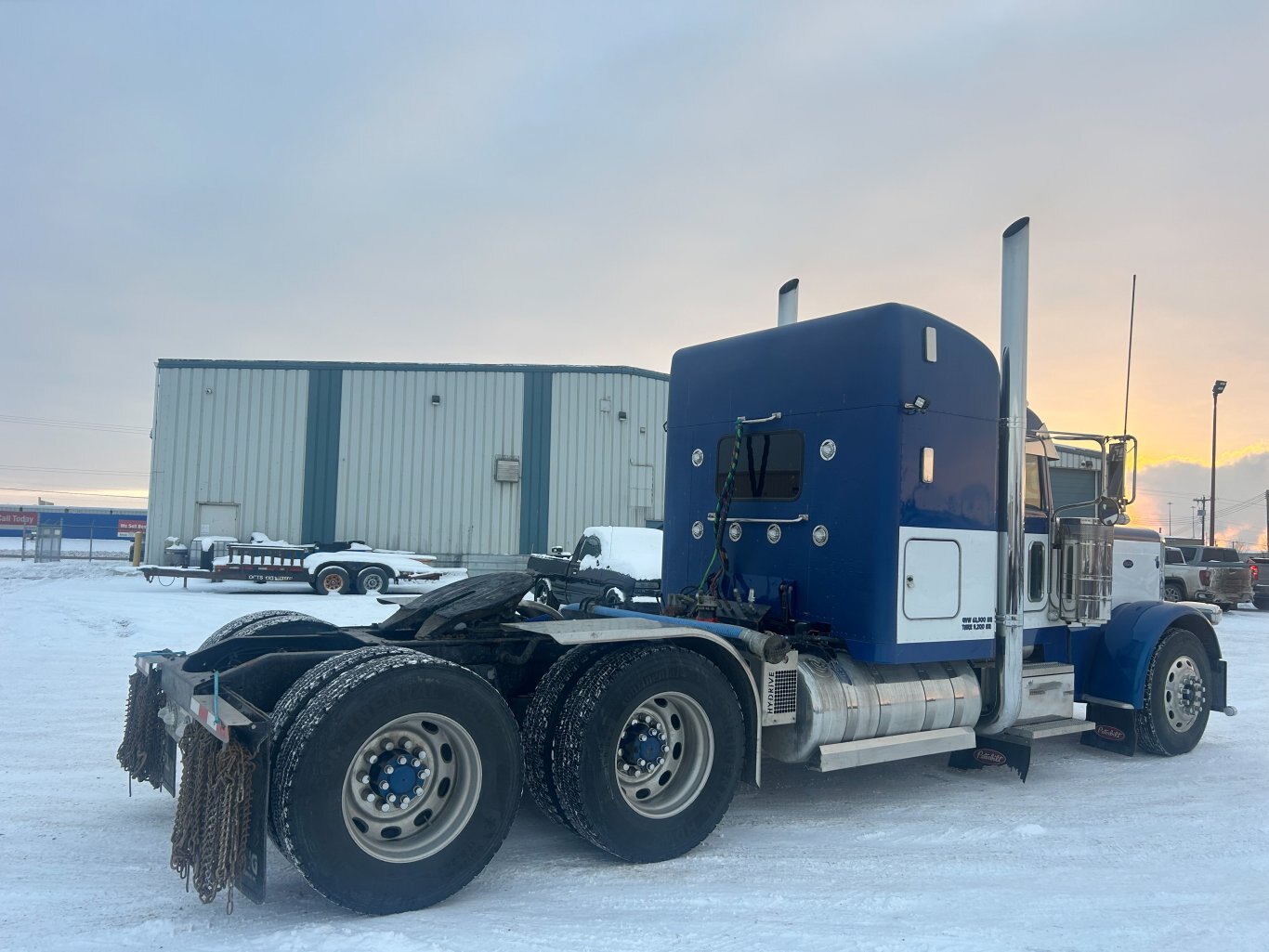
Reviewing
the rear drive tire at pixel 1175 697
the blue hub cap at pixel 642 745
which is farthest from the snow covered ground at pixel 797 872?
the blue hub cap at pixel 642 745

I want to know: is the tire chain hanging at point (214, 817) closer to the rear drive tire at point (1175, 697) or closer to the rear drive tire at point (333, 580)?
the rear drive tire at point (1175, 697)

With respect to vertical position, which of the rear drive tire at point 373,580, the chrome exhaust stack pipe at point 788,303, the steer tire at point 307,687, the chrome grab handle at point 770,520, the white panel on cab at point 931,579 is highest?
the chrome exhaust stack pipe at point 788,303

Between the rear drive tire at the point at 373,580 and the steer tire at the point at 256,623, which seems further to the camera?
the rear drive tire at the point at 373,580

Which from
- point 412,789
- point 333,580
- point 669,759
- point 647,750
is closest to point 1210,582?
point 333,580

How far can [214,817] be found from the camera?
147 inches

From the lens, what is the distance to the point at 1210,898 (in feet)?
14.4

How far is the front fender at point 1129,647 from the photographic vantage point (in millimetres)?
7145

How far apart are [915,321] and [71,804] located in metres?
5.71

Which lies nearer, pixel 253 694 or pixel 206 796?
pixel 206 796

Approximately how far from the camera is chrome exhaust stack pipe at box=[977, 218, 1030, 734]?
612 cm

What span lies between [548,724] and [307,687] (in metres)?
1.23

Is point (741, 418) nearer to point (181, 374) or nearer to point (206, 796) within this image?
point (206, 796)

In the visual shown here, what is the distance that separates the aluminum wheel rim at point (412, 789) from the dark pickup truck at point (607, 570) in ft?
31.1

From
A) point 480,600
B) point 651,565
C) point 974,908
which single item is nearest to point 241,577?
point 651,565
